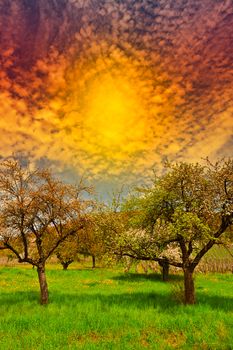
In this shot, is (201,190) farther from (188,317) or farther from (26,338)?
(26,338)

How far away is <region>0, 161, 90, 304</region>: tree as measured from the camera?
1791 centimetres

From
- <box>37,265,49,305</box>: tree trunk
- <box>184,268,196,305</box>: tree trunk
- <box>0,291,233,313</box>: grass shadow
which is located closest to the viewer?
<box>0,291,233,313</box>: grass shadow

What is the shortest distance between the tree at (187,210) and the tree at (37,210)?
3769 millimetres

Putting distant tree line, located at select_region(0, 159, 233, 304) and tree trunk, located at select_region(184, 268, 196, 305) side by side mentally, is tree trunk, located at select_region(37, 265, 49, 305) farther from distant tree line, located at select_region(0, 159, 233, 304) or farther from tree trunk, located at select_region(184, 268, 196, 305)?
tree trunk, located at select_region(184, 268, 196, 305)

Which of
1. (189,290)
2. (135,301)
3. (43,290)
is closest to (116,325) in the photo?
(135,301)

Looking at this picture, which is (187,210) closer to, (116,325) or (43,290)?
(116,325)

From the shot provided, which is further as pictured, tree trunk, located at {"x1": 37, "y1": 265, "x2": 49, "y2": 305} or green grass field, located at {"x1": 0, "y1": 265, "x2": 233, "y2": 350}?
tree trunk, located at {"x1": 37, "y1": 265, "x2": 49, "y2": 305}

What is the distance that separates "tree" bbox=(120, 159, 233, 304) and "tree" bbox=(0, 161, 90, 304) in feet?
12.4

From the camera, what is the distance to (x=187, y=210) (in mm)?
18922

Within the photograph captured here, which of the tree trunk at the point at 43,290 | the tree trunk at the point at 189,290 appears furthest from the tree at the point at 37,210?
the tree trunk at the point at 189,290

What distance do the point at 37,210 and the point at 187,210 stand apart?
9.13 metres

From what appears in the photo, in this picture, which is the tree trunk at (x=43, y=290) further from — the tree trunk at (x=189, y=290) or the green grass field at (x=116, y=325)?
the tree trunk at (x=189, y=290)

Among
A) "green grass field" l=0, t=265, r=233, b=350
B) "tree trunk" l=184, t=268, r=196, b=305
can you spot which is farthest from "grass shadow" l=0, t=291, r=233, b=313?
"tree trunk" l=184, t=268, r=196, b=305

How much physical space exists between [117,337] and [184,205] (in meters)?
9.00
